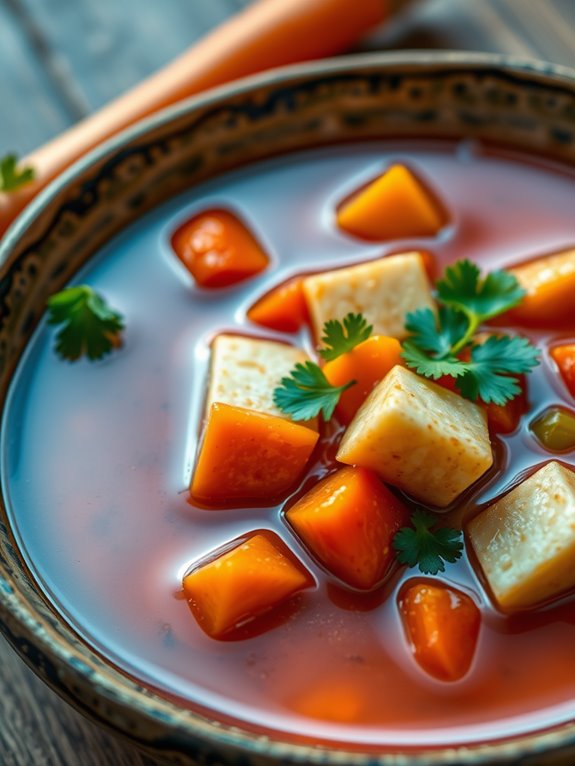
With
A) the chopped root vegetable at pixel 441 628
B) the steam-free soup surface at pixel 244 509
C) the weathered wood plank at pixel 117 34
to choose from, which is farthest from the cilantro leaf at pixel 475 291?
the weathered wood plank at pixel 117 34

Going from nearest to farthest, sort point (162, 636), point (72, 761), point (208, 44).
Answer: point (162, 636), point (72, 761), point (208, 44)

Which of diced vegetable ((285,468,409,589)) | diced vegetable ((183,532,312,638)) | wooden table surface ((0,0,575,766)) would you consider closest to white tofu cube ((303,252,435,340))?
diced vegetable ((285,468,409,589))

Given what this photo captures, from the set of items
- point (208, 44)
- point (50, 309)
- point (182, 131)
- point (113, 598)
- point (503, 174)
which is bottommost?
point (113, 598)

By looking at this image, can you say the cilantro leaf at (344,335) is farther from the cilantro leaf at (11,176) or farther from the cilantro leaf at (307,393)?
the cilantro leaf at (11,176)

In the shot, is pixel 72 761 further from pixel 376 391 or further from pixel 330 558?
pixel 376 391

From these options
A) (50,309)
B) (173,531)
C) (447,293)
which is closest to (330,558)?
(173,531)

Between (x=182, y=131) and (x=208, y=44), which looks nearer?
(x=182, y=131)

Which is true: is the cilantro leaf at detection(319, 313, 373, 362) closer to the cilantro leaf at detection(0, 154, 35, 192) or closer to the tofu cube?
the tofu cube
